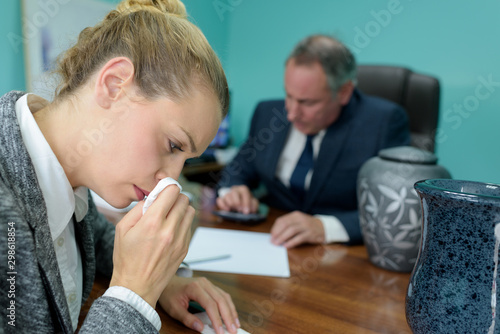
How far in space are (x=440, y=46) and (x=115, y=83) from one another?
7.49 ft

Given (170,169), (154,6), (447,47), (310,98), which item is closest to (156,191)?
(170,169)

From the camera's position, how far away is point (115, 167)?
2.13ft

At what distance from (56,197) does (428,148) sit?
1590mm

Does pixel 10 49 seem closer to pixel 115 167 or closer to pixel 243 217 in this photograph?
pixel 243 217

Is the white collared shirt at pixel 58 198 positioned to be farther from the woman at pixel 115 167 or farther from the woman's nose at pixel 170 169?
the woman's nose at pixel 170 169

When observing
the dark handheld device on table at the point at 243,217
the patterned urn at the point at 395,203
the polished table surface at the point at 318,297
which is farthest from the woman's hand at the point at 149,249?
the dark handheld device on table at the point at 243,217

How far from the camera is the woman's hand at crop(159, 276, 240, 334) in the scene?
0.63m

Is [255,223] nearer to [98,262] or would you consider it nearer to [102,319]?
[98,262]

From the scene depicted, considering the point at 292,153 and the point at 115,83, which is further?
the point at 292,153

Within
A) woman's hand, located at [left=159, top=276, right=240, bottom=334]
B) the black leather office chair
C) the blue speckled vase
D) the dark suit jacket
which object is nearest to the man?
the dark suit jacket

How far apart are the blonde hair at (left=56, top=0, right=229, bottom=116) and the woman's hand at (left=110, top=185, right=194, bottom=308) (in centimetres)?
18

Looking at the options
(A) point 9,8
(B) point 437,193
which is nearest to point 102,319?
(B) point 437,193

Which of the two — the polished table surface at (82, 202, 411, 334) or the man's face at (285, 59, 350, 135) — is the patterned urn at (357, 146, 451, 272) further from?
the man's face at (285, 59, 350, 135)

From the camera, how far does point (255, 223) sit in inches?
49.4
